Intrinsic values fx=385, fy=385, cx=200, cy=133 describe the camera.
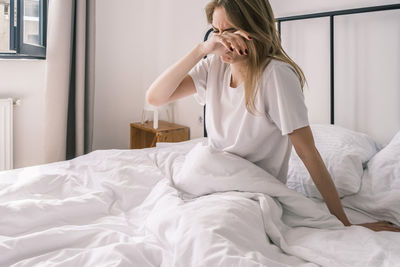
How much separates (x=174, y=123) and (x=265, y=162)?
1836 mm

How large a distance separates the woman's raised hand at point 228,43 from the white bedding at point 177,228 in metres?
0.34

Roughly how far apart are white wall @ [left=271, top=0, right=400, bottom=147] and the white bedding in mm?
730

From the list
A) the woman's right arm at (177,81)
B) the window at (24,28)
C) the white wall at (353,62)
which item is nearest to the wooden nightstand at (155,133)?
the window at (24,28)

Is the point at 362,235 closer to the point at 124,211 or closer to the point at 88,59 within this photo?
the point at 124,211

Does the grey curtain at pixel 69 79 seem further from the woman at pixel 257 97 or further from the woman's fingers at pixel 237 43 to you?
the woman's fingers at pixel 237 43

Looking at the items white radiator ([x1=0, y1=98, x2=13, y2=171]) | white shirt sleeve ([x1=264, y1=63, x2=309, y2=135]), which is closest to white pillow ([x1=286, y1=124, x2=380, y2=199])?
white shirt sleeve ([x1=264, y1=63, x2=309, y2=135])

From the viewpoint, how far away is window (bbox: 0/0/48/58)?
7.41ft

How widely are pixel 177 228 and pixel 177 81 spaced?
603 mm

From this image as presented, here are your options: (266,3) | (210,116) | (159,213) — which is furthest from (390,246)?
(266,3)

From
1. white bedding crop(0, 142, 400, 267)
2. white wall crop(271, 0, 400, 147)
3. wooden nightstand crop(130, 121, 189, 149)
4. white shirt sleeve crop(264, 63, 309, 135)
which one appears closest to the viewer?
white bedding crop(0, 142, 400, 267)

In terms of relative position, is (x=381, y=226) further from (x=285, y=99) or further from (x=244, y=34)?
(x=244, y=34)

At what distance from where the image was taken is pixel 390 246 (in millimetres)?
883

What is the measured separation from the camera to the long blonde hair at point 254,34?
1.16 meters

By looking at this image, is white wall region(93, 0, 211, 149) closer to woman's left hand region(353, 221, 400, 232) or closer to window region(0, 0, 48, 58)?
window region(0, 0, 48, 58)
